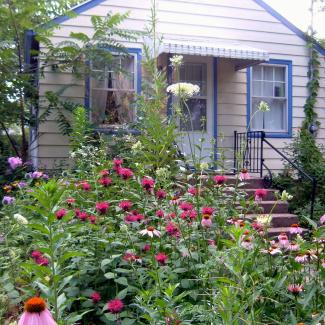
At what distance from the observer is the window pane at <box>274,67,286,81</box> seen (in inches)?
396

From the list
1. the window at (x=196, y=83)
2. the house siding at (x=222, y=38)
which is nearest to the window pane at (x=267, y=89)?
the house siding at (x=222, y=38)

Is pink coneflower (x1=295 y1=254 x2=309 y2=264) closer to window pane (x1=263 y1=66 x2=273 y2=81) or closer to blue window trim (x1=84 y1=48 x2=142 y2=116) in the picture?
blue window trim (x1=84 y1=48 x2=142 y2=116)

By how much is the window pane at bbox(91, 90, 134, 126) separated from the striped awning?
1175 mm

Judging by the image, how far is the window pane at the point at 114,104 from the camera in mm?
8859

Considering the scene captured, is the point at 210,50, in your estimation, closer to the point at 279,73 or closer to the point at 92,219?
the point at 279,73

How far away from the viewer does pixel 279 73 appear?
33.2 feet

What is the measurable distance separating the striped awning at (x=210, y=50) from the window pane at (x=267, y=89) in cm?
125

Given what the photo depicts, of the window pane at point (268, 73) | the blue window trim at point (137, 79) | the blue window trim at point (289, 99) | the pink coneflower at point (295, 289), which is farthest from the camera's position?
the window pane at point (268, 73)

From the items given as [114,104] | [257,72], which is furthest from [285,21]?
[114,104]

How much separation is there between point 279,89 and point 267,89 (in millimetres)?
274

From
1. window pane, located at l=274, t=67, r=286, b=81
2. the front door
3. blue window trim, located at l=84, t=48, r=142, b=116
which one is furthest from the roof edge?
blue window trim, located at l=84, t=48, r=142, b=116

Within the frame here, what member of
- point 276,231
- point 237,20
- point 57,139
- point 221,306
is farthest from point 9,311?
point 237,20

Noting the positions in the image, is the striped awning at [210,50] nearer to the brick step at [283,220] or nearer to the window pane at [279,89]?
the window pane at [279,89]

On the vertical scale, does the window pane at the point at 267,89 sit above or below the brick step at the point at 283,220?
above
